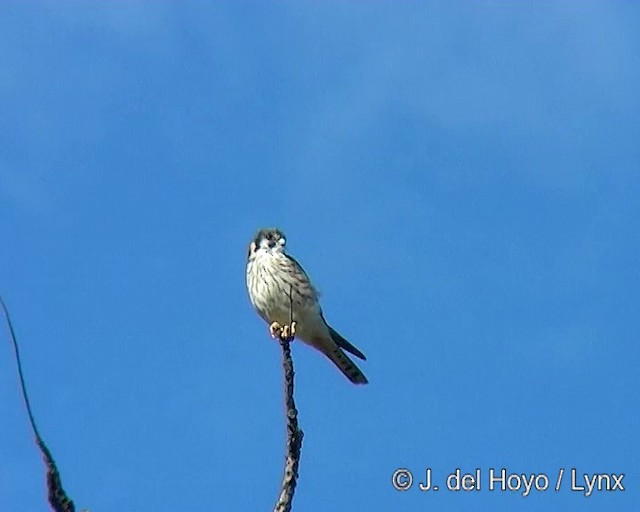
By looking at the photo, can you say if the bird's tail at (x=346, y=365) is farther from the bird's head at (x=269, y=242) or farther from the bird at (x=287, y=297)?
the bird's head at (x=269, y=242)

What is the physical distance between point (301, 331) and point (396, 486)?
3.46 meters

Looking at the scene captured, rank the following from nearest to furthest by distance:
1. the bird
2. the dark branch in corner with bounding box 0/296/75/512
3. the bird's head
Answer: the dark branch in corner with bounding box 0/296/75/512
the bird
the bird's head

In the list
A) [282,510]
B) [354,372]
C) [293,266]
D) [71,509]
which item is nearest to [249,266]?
[293,266]

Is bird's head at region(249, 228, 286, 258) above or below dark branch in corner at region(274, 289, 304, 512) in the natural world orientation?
above

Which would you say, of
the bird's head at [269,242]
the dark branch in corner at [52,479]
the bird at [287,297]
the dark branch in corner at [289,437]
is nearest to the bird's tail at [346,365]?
the bird at [287,297]

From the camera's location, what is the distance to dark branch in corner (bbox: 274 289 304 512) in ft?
8.70

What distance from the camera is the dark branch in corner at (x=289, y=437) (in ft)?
8.70

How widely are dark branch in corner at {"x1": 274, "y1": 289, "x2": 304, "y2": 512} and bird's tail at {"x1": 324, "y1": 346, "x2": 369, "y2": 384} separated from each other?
3708 millimetres

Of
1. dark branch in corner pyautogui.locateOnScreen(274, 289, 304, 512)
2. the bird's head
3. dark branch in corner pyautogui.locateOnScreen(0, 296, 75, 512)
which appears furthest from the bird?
dark branch in corner pyautogui.locateOnScreen(0, 296, 75, 512)

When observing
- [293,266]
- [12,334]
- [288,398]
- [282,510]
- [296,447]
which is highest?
[293,266]

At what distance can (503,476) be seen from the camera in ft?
15.9

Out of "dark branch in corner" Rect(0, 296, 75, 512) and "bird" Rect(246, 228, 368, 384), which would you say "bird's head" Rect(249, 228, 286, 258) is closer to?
"bird" Rect(246, 228, 368, 384)

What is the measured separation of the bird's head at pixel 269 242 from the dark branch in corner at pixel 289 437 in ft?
12.6

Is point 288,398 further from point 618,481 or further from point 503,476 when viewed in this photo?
point 618,481
